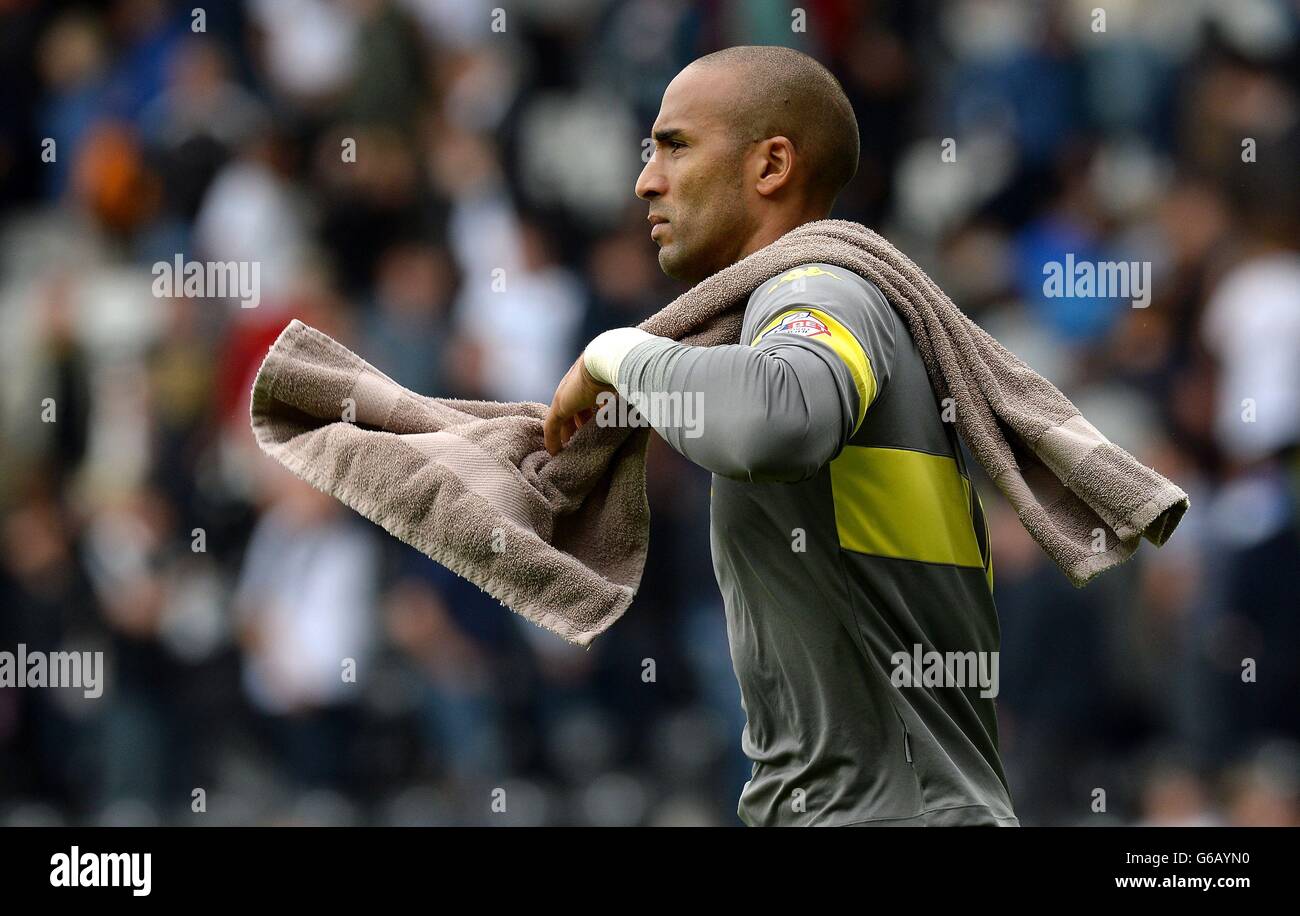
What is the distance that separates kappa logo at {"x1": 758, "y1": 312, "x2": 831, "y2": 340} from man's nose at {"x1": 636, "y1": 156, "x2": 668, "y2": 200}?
16.4 inches

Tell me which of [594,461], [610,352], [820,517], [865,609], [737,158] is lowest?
[865,609]

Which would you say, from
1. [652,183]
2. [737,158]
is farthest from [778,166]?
[652,183]

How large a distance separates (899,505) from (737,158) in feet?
1.71

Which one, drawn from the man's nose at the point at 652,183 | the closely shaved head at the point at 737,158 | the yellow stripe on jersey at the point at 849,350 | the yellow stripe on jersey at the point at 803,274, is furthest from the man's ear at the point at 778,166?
the yellow stripe on jersey at the point at 849,350

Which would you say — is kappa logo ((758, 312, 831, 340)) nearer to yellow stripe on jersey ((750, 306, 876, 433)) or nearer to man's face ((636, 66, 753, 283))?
yellow stripe on jersey ((750, 306, 876, 433))

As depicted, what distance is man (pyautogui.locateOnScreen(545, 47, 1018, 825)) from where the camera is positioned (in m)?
1.93

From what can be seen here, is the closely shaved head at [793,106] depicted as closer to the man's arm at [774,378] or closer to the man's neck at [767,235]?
the man's neck at [767,235]

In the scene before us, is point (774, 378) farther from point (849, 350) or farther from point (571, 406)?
point (571, 406)

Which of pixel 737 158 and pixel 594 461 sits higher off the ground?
pixel 737 158

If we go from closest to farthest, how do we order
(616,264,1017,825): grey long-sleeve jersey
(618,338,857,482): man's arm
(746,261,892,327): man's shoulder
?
(618,338,857,482): man's arm < (746,261,892,327): man's shoulder < (616,264,1017,825): grey long-sleeve jersey

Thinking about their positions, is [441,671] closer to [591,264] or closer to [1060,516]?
[591,264]

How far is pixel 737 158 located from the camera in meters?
2.17

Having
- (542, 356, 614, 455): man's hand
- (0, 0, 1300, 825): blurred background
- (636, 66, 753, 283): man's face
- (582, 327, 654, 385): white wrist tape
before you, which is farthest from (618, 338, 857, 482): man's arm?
(0, 0, 1300, 825): blurred background

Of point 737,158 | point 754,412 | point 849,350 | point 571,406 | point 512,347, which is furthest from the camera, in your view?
point 512,347
